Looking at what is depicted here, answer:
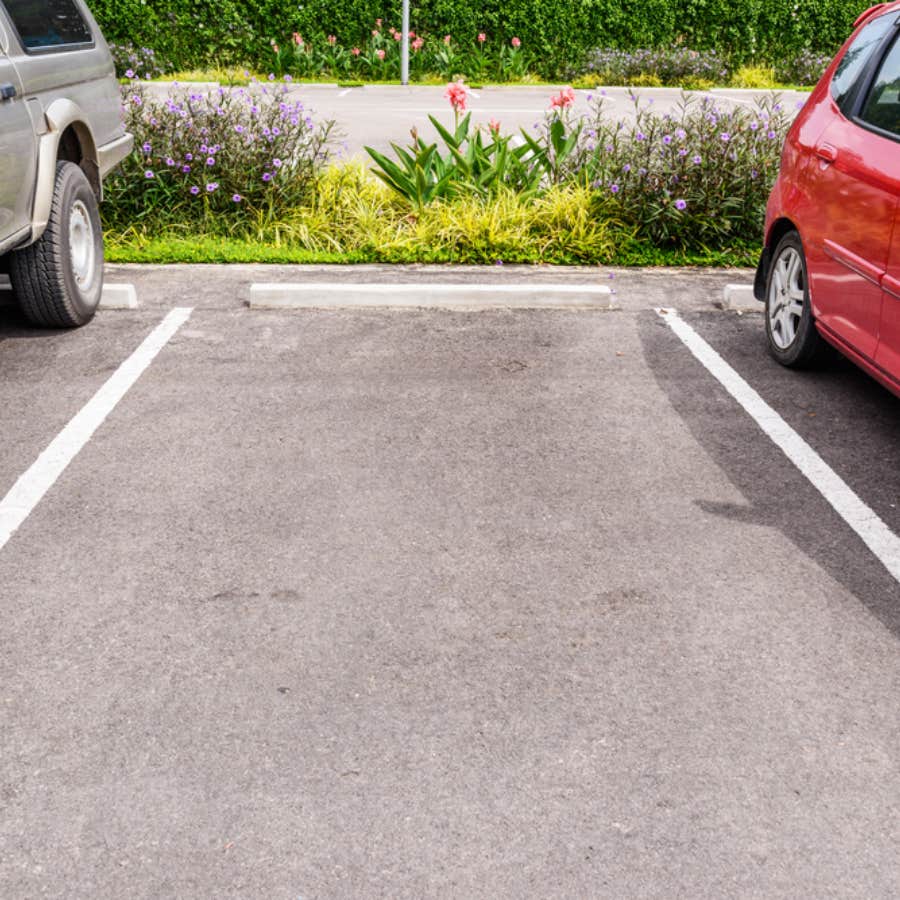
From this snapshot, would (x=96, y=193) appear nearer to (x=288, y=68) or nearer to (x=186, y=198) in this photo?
(x=186, y=198)

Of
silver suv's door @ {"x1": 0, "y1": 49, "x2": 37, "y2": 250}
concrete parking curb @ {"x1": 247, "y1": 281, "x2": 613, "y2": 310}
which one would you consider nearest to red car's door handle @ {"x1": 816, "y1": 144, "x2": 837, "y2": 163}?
concrete parking curb @ {"x1": 247, "y1": 281, "x2": 613, "y2": 310}

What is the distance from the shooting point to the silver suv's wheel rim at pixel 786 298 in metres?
5.71

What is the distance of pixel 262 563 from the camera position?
383cm

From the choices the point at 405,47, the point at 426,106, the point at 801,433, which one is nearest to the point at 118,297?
the point at 801,433

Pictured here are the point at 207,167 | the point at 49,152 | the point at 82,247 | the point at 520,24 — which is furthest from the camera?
the point at 520,24

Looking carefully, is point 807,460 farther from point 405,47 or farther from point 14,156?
point 405,47

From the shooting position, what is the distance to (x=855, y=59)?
17.9ft

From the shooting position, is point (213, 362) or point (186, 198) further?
point (186, 198)

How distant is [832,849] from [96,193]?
5.92 m

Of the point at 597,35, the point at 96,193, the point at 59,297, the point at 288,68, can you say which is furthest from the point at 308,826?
the point at 597,35

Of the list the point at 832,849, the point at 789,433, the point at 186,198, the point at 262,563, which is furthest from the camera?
the point at 186,198

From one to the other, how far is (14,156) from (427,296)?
2645 millimetres

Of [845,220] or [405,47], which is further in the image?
[405,47]

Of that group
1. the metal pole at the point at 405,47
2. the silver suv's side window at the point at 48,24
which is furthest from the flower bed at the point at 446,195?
the metal pole at the point at 405,47
